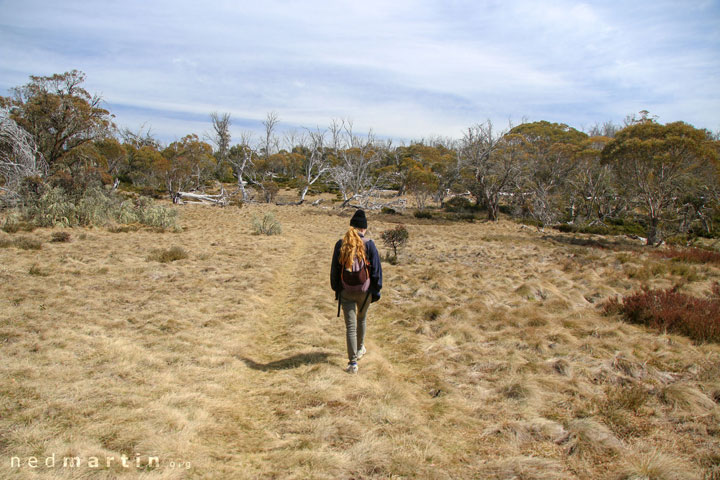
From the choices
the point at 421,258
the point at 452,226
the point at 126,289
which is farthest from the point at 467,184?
the point at 126,289

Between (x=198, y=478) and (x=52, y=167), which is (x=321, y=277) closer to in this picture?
(x=198, y=478)

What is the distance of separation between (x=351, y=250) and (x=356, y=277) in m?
0.34

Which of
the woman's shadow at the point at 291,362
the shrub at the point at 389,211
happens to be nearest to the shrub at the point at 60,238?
the woman's shadow at the point at 291,362

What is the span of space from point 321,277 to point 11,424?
727 cm

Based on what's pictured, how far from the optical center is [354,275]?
4.41 m

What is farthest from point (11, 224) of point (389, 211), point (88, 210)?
point (389, 211)

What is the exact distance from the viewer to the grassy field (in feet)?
9.92

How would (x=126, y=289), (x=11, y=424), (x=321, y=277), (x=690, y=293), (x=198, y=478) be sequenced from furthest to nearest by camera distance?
1. (x=321, y=277)
2. (x=690, y=293)
3. (x=126, y=289)
4. (x=11, y=424)
5. (x=198, y=478)

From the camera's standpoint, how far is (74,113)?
57.6 ft

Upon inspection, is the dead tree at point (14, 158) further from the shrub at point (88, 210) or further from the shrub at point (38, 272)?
the shrub at point (38, 272)

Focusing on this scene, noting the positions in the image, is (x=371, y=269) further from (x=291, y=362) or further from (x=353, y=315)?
(x=291, y=362)

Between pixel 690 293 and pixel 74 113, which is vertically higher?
pixel 74 113

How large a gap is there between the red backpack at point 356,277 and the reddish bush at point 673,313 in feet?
17.6

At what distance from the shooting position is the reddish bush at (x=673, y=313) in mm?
5797
